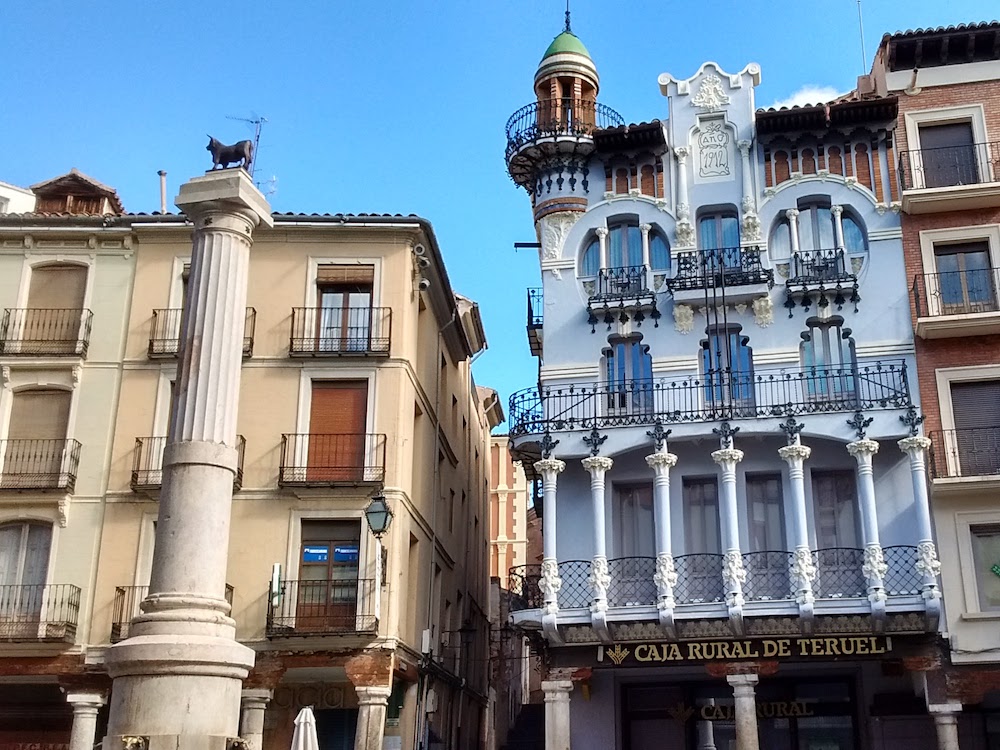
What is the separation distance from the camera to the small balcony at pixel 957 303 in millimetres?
26422

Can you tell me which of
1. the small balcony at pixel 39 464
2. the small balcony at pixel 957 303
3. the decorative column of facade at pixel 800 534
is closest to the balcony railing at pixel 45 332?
the small balcony at pixel 39 464

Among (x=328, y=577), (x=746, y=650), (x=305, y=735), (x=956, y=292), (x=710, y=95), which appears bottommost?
(x=305, y=735)

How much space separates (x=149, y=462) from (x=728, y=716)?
49.9 feet

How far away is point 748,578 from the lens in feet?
84.7

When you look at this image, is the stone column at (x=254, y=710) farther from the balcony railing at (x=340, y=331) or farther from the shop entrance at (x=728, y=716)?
the shop entrance at (x=728, y=716)

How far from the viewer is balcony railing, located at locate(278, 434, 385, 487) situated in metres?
27.0

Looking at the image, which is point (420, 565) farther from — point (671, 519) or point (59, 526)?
point (59, 526)

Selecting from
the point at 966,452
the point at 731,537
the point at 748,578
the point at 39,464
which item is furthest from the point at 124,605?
the point at 966,452

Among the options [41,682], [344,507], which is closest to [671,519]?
[344,507]

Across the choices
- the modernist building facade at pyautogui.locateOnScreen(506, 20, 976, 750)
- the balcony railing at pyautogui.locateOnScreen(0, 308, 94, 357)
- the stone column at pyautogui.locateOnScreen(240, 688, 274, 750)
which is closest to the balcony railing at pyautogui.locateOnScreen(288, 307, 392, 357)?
the modernist building facade at pyautogui.locateOnScreen(506, 20, 976, 750)

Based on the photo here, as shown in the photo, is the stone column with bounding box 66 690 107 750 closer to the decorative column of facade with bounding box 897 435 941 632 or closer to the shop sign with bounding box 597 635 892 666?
the shop sign with bounding box 597 635 892 666

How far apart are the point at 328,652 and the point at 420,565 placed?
4.14 m

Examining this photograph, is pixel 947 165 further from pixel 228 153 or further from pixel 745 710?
pixel 228 153

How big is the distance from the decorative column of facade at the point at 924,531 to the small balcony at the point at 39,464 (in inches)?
768
